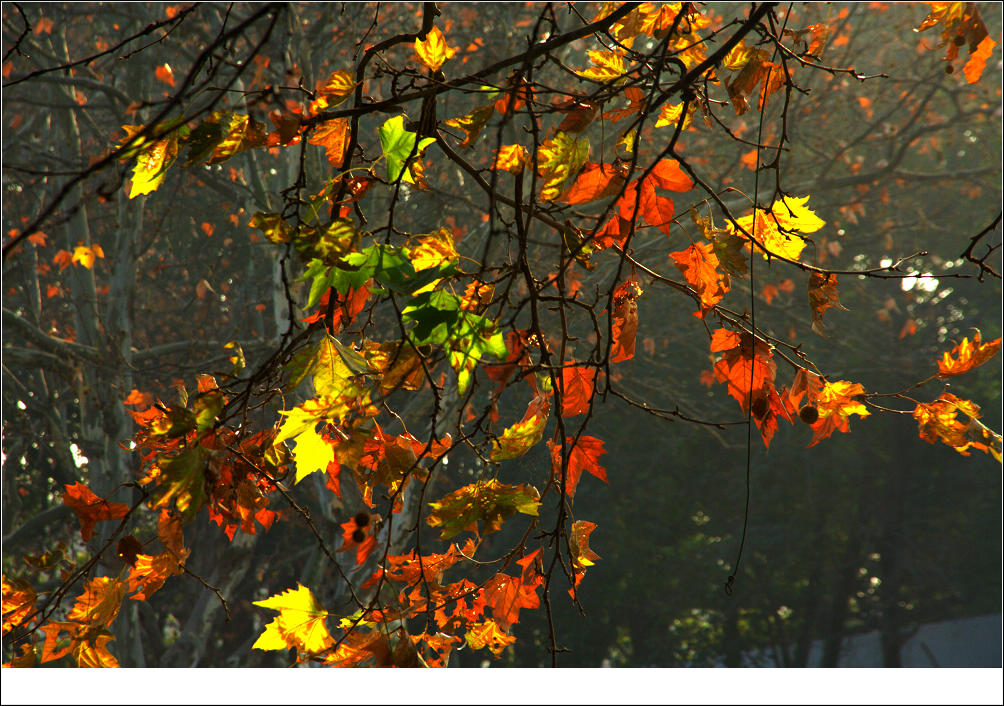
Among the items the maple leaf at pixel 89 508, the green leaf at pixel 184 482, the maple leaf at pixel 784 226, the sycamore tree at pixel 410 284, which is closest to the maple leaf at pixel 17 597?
the sycamore tree at pixel 410 284

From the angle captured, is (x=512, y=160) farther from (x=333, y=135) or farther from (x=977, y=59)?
(x=977, y=59)

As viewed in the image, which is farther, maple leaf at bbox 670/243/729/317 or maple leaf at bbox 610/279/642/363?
maple leaf at bbox 670/243/729/317

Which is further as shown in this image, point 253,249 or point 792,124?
point 253,249

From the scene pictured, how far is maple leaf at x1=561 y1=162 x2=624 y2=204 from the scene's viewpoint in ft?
3.18

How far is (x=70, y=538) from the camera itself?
17.4ft

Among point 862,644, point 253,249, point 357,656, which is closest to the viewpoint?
point 357,656

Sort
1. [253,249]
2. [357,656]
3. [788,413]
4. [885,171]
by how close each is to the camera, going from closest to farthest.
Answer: [357,656] < [788,413] < [885,171] < [253,249]

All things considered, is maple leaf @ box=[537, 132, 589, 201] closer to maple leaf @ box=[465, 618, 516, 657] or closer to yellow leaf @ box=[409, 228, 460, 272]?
yellow leaf @ box=[409, 228, 460, 272]

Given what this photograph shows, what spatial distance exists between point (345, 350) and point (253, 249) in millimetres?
4455

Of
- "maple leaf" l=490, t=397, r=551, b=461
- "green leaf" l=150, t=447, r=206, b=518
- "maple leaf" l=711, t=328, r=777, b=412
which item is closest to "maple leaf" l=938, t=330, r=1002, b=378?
"maple leaf" l=711, t=328, r=777, b=412

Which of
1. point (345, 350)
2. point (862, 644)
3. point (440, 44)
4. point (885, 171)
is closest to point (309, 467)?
point (345, 350)

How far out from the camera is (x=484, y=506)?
103 centimetres

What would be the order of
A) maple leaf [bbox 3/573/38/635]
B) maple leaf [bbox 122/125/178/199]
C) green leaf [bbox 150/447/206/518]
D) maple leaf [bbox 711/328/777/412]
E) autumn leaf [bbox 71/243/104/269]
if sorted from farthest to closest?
autumn leaf [bbox 71/243/104/269], maple leaf [bbox 3/573/38/635], maple leaf [bbox 711/328/777/412], maple leaf [bbox 122/125/178/199], green leaf [bbox 150/447/206/518]

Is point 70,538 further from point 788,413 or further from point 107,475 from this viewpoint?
point 788,413
